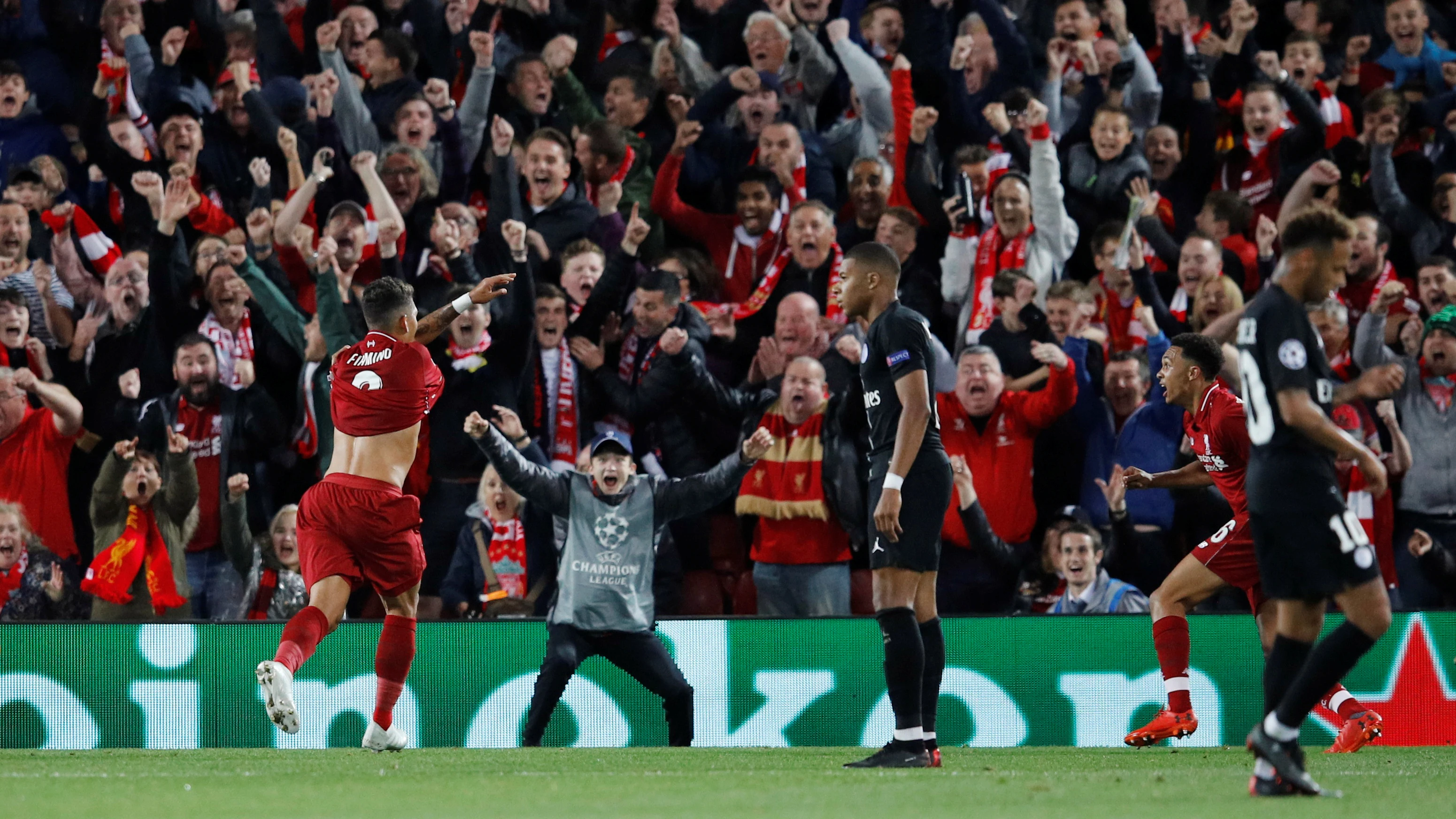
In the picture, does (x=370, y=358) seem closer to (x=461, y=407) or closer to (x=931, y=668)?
(x=931, y=668)

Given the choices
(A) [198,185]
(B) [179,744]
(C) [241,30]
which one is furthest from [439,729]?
(C) [241,30]

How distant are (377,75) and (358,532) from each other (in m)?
6.68

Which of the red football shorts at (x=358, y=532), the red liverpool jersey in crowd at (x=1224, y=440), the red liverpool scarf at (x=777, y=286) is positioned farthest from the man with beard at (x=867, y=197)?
the red football shorts at (x=358, y=532)

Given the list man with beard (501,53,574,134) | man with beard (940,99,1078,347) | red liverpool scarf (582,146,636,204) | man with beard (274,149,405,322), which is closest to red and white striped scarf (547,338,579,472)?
man with beard (274,149,405,322)

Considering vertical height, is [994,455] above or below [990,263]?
below

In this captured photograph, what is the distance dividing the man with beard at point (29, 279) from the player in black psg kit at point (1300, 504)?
8980mm

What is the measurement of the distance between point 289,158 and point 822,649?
5.60m

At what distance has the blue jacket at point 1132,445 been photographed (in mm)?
10938

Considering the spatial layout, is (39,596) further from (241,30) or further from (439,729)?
(241,30)

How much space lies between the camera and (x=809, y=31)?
45.8ft

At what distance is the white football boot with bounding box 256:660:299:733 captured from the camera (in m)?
6.97

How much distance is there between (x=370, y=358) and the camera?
26.0 feet

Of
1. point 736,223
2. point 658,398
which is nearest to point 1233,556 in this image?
point 658,398

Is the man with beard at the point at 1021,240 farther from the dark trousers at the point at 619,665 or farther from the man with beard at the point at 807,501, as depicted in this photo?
the dark trousers at the point at 619,665
